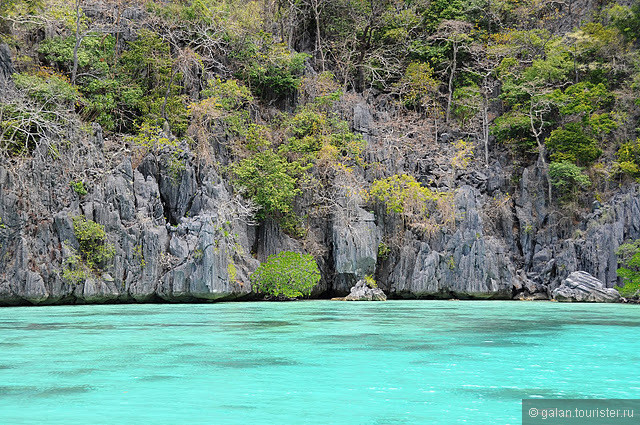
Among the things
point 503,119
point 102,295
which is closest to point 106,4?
point 102,295

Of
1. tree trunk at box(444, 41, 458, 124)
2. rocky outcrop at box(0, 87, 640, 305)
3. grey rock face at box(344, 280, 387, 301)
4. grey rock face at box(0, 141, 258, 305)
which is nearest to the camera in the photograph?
grey rock face at box(0, 141, 258, 305)

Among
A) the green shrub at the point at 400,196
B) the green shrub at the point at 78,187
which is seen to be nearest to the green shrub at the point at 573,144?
the green shrub at the point at 400,196

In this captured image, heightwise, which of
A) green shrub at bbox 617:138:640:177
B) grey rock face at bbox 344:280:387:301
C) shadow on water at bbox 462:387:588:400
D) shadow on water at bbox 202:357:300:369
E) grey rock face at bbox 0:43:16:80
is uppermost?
grey rock face at bbox 0:43:16:80

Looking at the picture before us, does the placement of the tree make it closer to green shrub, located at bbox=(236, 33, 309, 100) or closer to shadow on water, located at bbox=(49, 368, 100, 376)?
green shrub, located at bbox=(236, 33, 309, 100)

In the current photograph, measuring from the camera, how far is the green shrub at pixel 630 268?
2058 centimetres

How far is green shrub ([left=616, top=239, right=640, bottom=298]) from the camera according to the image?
810 inches

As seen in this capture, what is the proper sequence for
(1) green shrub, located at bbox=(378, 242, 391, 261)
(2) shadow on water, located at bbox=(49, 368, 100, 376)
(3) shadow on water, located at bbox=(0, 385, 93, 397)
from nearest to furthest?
(3) shadow on water, located at bbox=(0, 385, 93, 397)
(2) shadow on water, located at bbox=(49, 368, 100, 376)
(1) green shrub, located at bbox=(378, 242, 391, 261)

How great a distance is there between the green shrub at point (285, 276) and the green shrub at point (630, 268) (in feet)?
37.5

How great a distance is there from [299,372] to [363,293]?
15.6 metres

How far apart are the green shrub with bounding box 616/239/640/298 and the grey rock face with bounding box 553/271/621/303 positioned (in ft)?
1.68

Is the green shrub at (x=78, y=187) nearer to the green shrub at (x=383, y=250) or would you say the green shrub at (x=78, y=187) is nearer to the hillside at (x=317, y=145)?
the hillside at (x=317, y=145)

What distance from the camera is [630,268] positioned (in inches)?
850

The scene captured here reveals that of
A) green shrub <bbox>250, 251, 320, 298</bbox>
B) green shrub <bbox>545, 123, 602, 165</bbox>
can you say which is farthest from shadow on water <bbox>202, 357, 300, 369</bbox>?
green shrub <bbox>545, 123, 602, 165</bbox>

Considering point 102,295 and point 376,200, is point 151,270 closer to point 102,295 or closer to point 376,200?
point 102,295
